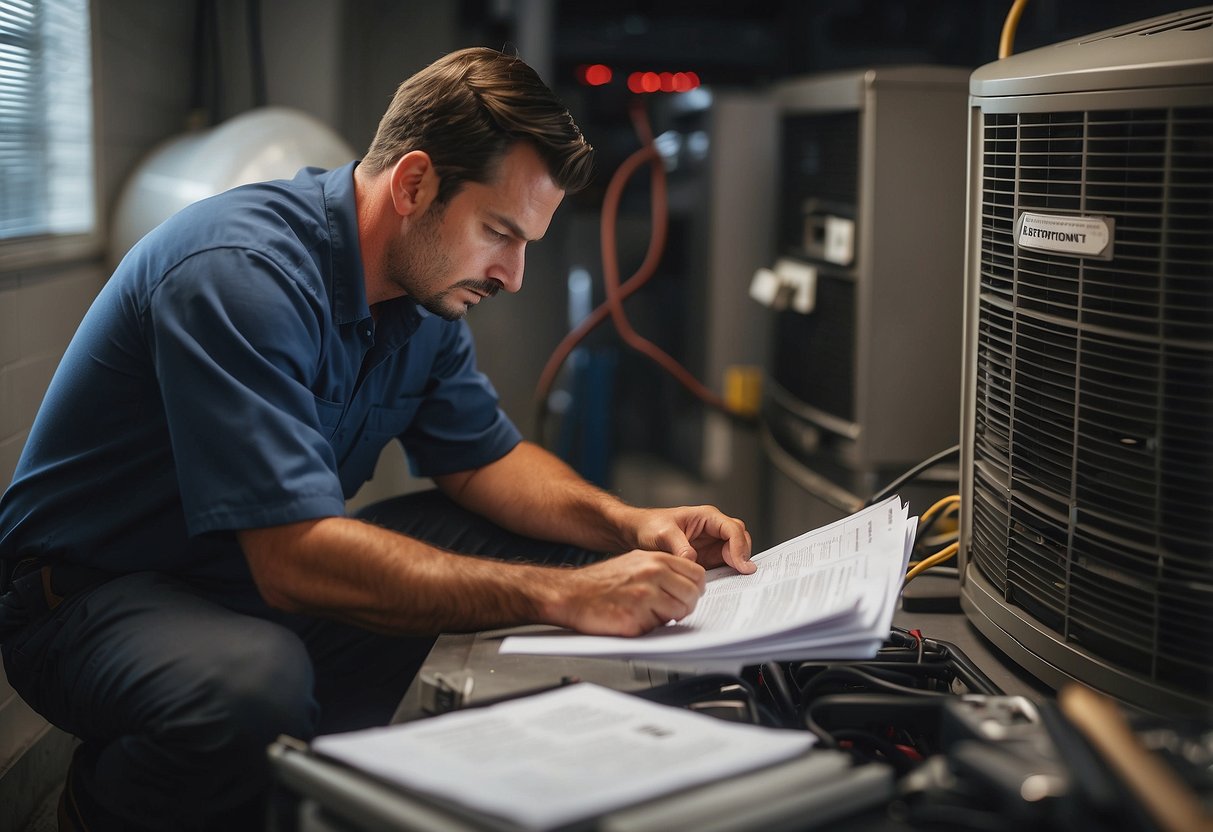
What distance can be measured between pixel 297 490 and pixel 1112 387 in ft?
2.22

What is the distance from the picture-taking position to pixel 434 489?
62.6 inches

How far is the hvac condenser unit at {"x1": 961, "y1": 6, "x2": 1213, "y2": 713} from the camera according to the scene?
811 mm

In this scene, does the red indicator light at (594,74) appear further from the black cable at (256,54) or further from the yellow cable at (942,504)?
the yellow cable at (942,504)

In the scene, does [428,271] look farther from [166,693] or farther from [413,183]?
[166,693]

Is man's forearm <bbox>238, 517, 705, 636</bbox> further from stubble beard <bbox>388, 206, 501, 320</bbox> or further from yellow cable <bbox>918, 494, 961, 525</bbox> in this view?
yellow cable <bbox>918, 494, 961, 525</bbox>

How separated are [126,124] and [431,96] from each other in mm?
1115

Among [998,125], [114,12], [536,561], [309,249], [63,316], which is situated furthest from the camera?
[114,12]

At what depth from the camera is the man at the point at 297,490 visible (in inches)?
39.7

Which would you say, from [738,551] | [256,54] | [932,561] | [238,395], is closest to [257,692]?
[238,395]

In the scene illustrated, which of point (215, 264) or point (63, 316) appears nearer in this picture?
point (215, 264)

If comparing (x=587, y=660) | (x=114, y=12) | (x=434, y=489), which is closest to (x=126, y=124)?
(x=114, y=12)

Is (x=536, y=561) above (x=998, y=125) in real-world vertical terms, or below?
below

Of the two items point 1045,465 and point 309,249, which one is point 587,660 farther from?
point 309,249

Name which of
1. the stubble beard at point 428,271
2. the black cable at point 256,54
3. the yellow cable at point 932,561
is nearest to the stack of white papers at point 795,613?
the yellow cable at point 932,561
